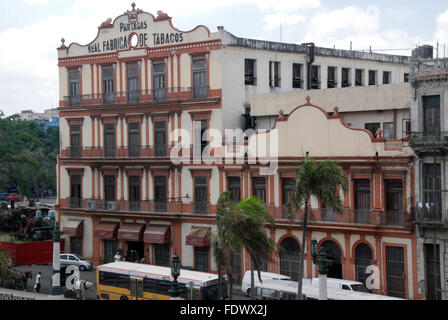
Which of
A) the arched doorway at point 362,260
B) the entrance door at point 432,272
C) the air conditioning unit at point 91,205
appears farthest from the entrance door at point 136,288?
the air conditioning unit at point 91,205

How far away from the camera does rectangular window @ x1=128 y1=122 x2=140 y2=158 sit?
43688 millimetres

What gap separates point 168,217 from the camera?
41.5 m

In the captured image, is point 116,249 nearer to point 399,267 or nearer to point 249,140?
point 249,140

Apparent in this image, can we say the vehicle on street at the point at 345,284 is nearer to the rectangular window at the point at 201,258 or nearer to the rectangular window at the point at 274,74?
the rectangular window at the point at 201,258

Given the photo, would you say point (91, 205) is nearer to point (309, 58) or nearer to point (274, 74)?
point (274, 74)

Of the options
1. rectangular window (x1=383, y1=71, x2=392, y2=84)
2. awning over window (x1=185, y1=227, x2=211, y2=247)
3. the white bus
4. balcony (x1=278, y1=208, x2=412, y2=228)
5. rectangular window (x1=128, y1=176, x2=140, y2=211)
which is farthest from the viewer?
rectangular window (x1=383, y1=71, x2=392, y2=84)

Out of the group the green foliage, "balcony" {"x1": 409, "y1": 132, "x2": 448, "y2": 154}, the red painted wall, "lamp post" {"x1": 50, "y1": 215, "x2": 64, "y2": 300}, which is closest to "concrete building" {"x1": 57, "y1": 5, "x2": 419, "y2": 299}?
"balcony" {"x1": 409, "y1": 132, "x2": 448, "y2": 154}

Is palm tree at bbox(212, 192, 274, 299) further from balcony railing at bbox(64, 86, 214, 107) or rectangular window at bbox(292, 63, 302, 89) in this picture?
rectangular window at bbox(292, 63, 302, 89)

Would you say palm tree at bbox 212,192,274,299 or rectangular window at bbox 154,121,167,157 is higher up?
rectangular window at bbox 154,121,167,157

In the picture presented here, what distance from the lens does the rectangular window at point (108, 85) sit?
45031mm

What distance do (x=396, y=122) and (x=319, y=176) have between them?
32.2 ft

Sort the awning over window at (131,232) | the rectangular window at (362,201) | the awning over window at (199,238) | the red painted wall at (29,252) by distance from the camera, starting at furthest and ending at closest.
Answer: the red painted wall at (29,252) < the awning over window at (131,232) < the awning over window at (199,238) < the rectangular window at (362,201)

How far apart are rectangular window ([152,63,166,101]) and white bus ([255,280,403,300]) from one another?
1578 cm
